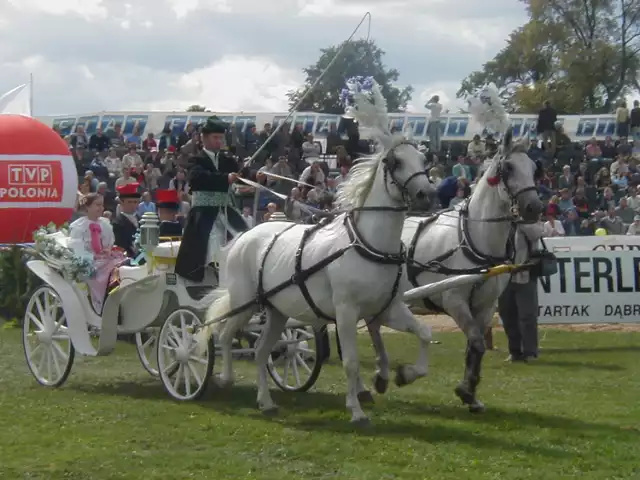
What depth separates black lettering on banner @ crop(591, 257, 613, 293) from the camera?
15.6 metres

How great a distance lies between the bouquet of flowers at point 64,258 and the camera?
10.6 meters

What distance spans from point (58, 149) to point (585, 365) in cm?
1130

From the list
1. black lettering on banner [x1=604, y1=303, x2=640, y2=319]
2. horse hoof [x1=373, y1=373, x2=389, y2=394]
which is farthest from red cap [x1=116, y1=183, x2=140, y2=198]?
black lettering on banner [x1=604, y1=303, x2=640, y2=319]

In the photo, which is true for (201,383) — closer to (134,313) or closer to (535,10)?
(134,313)

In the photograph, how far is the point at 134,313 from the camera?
10547 millimetres

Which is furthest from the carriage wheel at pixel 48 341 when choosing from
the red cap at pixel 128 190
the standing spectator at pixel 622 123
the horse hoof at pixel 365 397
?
the standing spectator at pixel 622 123

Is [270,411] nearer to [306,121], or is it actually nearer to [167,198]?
[167,198]

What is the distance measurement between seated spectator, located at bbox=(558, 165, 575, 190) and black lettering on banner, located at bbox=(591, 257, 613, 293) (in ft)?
30.1

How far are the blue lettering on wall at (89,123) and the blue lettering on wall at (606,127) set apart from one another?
1328 cm

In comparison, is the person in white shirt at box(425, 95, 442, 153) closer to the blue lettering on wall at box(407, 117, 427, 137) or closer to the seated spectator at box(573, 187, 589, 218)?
the seated spectator at box(573, 187, 589, 218)

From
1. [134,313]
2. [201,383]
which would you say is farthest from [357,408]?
[134,313]

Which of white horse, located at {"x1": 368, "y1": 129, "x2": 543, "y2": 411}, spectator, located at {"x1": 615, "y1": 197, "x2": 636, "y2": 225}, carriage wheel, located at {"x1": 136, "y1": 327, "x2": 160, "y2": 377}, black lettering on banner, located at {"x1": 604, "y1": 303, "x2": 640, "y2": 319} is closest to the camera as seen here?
white horse, located at {"x1": 368, "y1": 129, "x2": 543, "y2": 411}

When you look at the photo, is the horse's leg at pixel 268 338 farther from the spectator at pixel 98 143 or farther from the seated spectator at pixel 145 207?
the spectator at pixel 98 143

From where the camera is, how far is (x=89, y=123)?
93.2 feet
